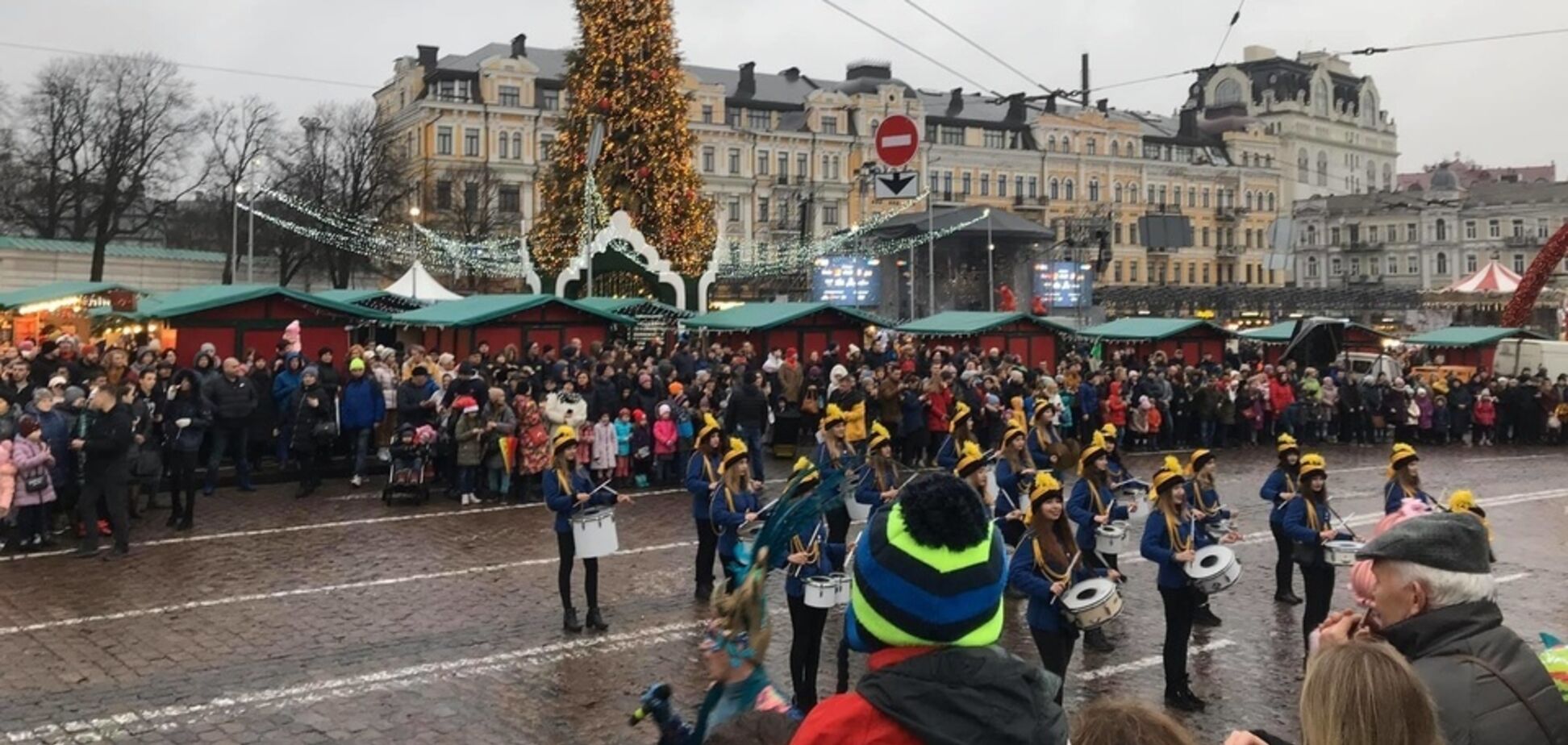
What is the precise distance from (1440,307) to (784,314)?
5595 cm

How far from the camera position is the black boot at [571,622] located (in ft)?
33.8

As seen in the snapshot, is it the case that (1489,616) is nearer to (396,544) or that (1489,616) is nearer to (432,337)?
(396,544)

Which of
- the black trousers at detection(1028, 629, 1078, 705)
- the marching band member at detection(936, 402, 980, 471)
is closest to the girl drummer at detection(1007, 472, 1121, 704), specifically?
the black trousers at detection(1028, 629, 1078, 705)

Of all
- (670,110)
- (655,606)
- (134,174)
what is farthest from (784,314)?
(134,174)

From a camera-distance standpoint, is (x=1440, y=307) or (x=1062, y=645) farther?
(x=1440, y=307)

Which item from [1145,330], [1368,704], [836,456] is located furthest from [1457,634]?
[1145,330]

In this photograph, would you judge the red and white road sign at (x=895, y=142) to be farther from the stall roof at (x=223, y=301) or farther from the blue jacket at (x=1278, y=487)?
the stall roof at (x=223, y=301)

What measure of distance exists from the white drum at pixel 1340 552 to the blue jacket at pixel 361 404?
12975 mm

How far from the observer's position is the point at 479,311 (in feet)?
79.6

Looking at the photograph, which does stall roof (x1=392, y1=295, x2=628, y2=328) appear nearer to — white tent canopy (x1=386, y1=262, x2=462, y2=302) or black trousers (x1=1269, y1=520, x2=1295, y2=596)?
white tent canopy (x1=386, y1=262, x2=462, y2=302)

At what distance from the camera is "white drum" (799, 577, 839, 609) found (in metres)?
8.53

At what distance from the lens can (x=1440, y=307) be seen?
227ft

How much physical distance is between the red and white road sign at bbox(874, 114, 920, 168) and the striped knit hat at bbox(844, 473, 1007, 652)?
55.3 feet

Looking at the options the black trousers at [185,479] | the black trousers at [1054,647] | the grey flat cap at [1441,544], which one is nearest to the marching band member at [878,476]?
the black trousers at [1054,647]
